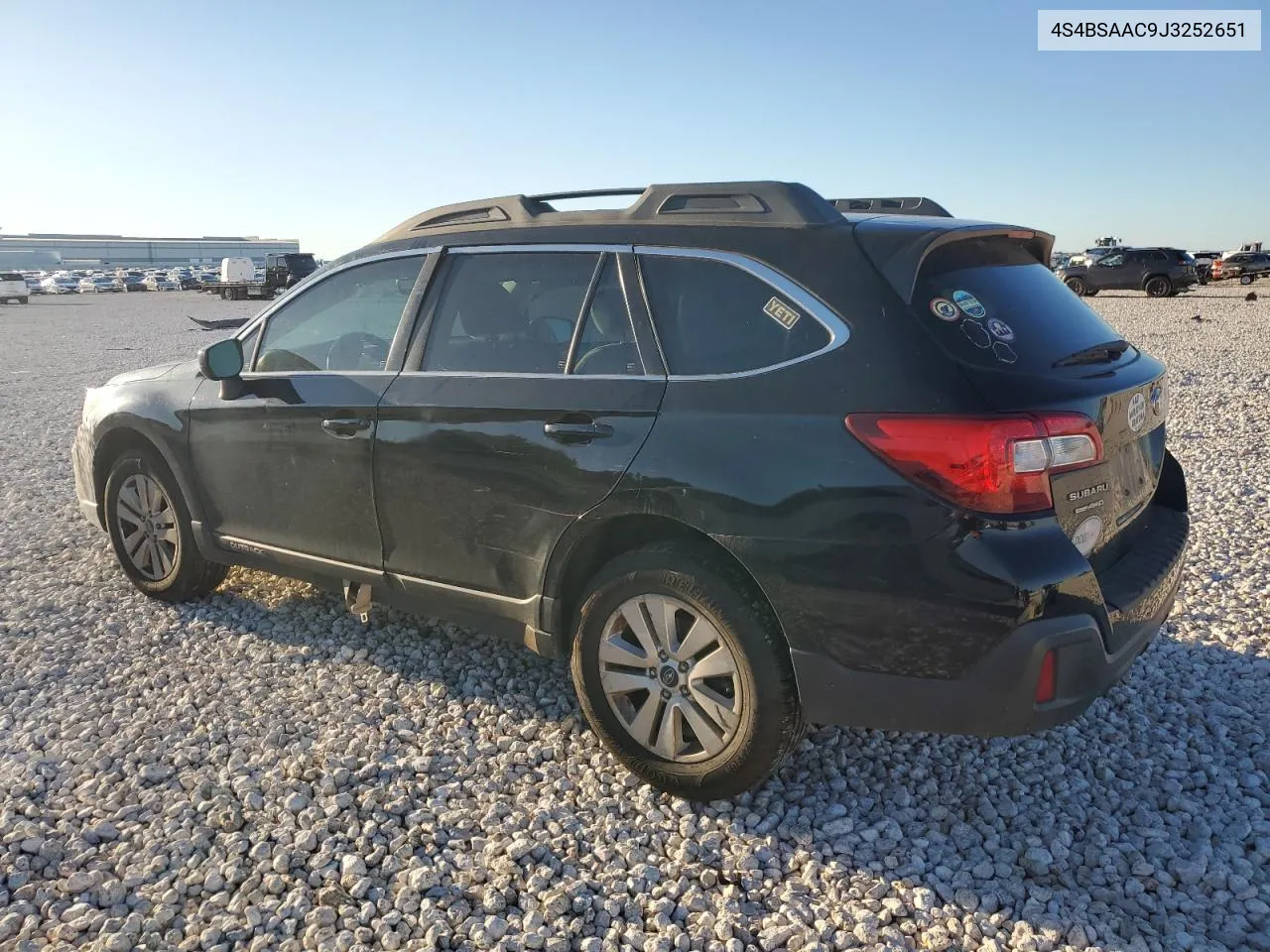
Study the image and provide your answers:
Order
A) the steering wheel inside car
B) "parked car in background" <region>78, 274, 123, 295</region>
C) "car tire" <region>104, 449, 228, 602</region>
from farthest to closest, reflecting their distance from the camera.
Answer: "parked car in background" <region>78, 274, 123, 295</region>
"car tire" <region>104, 449, 228, 602</region>
the steering wheel inside car

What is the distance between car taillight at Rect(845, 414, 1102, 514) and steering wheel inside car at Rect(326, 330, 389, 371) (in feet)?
7.21

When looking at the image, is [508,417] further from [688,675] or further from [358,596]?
[358,596]

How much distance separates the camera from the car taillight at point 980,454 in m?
2.51

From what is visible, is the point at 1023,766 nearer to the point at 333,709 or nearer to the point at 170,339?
the point at 333,709

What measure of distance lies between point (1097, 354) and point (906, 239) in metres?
0.74

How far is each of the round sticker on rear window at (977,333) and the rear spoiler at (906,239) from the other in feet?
0.60

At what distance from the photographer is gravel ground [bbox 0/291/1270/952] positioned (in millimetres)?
2598

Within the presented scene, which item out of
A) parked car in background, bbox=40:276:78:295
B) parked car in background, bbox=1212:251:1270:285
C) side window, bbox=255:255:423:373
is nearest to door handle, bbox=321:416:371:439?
side window, bbox=255:255:423:373

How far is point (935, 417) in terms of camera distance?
8.38 ft

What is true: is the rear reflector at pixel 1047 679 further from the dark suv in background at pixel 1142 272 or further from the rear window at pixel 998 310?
the dark suv in background at pixel 1142 272

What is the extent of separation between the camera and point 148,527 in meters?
4.95

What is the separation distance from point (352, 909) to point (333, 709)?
1.27 metres

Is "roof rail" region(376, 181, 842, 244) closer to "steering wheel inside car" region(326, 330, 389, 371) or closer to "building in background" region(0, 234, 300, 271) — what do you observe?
"steering wheel inside car" region(326, 330, 389, 371)

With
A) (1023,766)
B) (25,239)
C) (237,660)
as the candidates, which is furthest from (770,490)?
(25,239)
